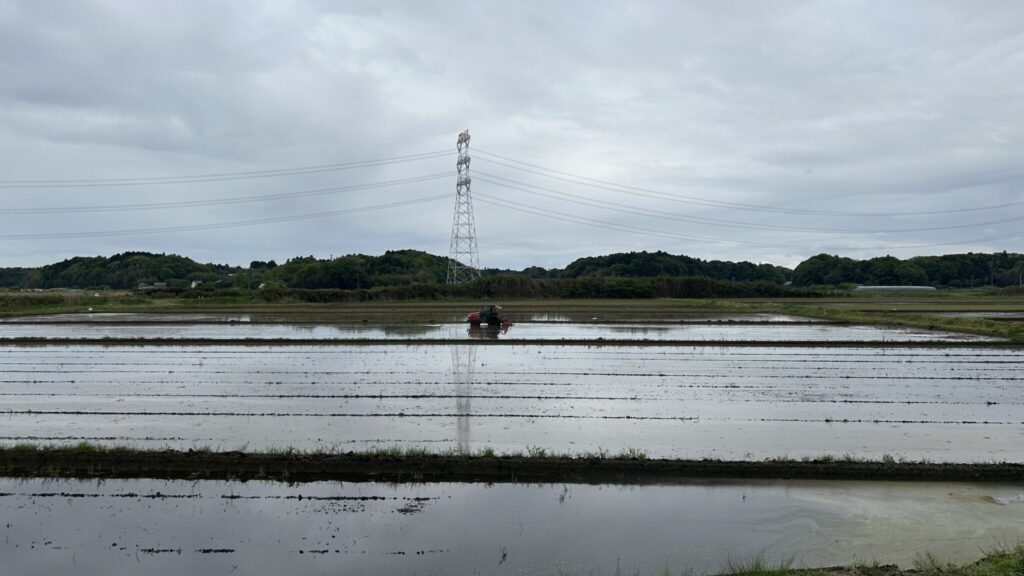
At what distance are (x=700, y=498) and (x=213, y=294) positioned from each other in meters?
55.4

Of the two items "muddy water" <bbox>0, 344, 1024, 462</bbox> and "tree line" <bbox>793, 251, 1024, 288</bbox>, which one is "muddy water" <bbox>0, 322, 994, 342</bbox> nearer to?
"muddy water" <bbox>0, 344, 1024, 462</bbox>

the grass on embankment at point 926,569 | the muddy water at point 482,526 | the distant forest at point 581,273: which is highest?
the distant forest at point 581,273

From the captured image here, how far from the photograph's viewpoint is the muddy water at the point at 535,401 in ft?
27.7

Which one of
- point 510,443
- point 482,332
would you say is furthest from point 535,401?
point 482,332

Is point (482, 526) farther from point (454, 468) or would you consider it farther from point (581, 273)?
point (581, 273)

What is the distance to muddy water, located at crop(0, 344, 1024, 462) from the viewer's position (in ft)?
27.7

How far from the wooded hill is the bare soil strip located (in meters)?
62.7

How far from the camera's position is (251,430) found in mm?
8992

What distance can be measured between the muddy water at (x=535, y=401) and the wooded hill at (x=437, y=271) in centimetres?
5566

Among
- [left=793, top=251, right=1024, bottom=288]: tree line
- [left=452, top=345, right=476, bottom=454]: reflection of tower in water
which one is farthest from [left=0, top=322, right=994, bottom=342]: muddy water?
[left=793, top=251, right=1024, bottom=288]: tree line

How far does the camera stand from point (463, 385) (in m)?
12.4

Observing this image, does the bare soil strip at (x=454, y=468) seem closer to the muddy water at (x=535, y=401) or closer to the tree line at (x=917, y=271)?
the muddy water at (x=535, y=401)

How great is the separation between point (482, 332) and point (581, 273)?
75966 millimetres

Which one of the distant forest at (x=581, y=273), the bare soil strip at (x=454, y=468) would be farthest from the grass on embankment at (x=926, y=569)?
the distant forest at (x=581, y=273)
